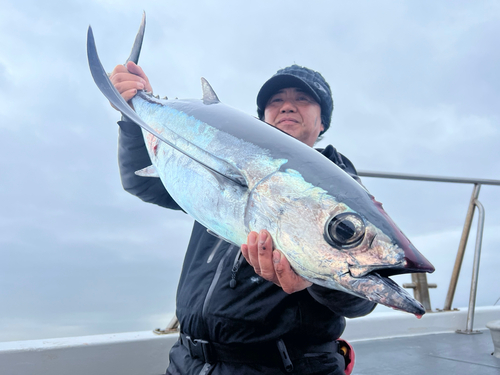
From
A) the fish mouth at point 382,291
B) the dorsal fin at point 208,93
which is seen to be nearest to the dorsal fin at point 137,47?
the dorsal fin at point 208,93

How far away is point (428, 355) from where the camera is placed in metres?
2.79

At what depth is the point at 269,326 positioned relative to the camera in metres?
1.37

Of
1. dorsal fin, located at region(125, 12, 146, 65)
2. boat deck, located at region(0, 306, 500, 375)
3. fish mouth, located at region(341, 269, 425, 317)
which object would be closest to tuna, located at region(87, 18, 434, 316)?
fish mouth, located at region(341, 269, 425, 317)

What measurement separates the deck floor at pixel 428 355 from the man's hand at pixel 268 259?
5.91ft

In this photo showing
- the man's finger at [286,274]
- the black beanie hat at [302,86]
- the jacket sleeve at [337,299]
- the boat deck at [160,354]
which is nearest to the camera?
the man's finger at [286,274]

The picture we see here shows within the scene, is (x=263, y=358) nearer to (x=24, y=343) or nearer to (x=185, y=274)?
(x=185, y=274)

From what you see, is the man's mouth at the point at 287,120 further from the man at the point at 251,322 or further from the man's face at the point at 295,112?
the man at the point at 251,322

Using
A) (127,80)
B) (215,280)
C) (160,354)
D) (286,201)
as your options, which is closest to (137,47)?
(127,80)

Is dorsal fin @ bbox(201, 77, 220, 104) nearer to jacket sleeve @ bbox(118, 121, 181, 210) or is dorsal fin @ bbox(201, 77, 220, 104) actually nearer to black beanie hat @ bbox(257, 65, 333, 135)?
jacket sleeve @ bbox(118, 121, 181, 210)

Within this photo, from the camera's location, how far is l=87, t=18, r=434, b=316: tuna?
82 cm

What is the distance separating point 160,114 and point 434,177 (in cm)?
313

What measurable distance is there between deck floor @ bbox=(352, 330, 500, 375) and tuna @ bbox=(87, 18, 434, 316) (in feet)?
6.28

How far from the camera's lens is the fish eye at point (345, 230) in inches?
32.9

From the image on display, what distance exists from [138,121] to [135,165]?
29.5 inches
